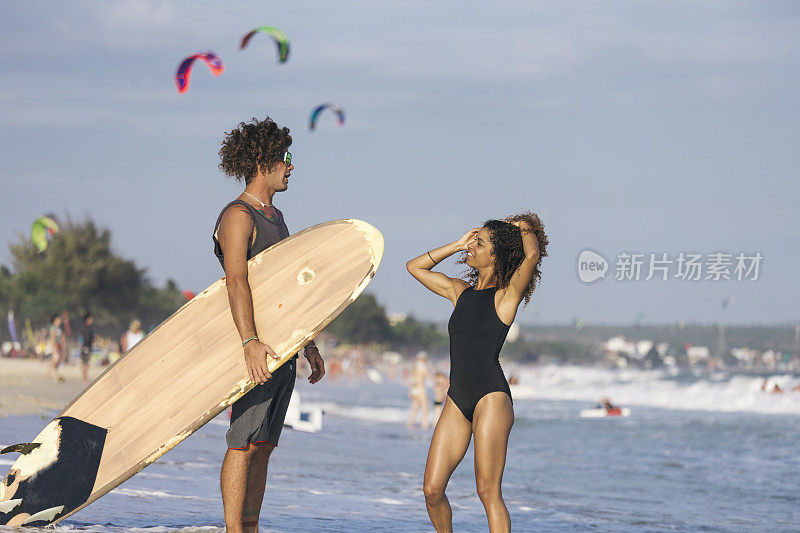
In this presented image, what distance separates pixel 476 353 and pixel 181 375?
3.96 ft

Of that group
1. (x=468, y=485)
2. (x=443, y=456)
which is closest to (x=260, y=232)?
(x=443, y=456)

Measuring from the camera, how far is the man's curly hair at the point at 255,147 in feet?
11.9

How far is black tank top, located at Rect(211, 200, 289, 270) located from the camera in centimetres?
359

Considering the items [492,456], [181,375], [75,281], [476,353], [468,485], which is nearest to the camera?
[492,456]

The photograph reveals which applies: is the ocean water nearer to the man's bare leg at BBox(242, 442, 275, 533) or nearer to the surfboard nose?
the man's bare leg at BBox(242, 442, 275, 533)

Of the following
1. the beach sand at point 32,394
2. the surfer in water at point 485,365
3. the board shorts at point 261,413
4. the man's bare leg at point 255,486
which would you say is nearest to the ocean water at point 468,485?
the man's bare leg at point 255,486

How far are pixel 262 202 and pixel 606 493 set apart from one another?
259 inches

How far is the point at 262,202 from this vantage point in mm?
3650

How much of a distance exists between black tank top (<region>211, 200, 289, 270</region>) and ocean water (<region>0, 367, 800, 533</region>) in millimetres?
1372

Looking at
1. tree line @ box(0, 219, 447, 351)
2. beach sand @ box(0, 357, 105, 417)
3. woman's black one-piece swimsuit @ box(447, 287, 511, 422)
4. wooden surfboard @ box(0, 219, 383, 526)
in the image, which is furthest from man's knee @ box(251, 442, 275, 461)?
tree line @ box(0, 219, 447, 351)

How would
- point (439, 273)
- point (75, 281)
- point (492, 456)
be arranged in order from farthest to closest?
point (75, 281) < point (439, 273) < point (492, 456)

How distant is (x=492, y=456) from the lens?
136 inches

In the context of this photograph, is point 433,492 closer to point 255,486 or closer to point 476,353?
point 476,353

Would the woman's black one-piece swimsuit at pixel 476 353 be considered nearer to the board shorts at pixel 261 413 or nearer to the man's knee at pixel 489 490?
the man's knee at pixel 489 490
